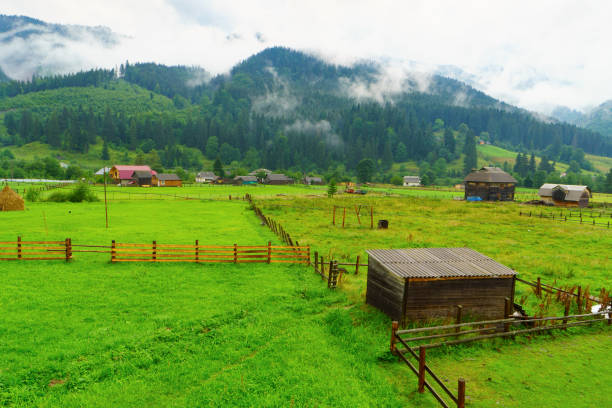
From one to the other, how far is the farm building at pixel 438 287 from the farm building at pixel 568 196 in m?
76.5

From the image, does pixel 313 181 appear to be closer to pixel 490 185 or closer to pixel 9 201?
pixel 490 185

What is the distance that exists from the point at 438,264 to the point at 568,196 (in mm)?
79221

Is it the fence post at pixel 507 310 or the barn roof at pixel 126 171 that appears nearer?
the fence post at pixel 507 310

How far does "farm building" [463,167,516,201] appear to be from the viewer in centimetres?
8631

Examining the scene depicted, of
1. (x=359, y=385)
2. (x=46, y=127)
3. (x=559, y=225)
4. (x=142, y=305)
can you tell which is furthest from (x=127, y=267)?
(x=46, y=127)

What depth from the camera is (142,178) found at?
365 feet

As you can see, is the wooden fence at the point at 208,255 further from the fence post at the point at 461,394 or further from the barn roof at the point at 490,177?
the barn roof at the point at 490,177

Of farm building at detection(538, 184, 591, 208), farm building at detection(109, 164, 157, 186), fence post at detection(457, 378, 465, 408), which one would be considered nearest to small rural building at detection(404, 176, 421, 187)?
farm building at detection(538, 184, 591, 208)

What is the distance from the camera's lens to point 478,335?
13586 mm

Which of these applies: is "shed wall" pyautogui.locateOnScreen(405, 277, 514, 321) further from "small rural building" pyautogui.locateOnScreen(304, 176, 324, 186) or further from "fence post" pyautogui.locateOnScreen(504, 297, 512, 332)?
"small rural building" pyautogui.locateOnScreen(304, 176, 324, 186)

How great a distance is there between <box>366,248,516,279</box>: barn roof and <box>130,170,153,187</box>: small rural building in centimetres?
11070

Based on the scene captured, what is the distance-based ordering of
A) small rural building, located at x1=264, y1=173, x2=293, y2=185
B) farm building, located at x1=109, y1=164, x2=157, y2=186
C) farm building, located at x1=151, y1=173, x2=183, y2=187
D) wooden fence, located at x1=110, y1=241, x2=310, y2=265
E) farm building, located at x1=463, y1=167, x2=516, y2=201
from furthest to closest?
small rural building, located at x1=264, y1=173, x2=293, y2=185 < farm building, located at x1=109, y1=164, x2=157, y2=186 < farm building, located at x1=151, y1=173, x2=183, y2=187 < farm building, located at x1=463, y1=167, x2=516, y2=201 < wooden fence, located at x1=110, y1=241, x2=310, y2=265

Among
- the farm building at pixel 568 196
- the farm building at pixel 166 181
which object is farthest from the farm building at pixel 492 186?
the farm building at pixel 166 181

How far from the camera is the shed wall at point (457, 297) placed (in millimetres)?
13914
